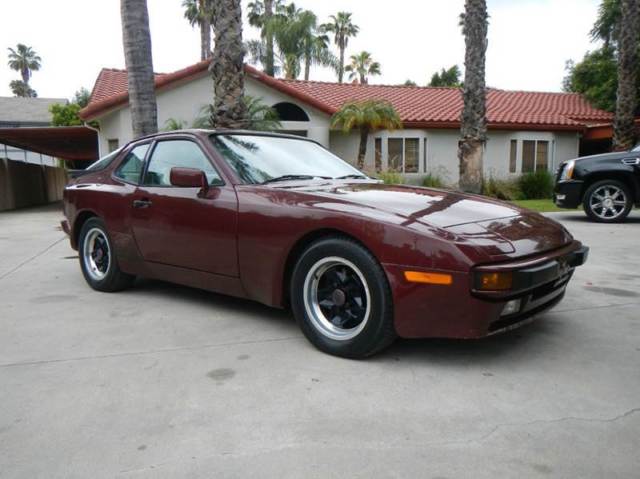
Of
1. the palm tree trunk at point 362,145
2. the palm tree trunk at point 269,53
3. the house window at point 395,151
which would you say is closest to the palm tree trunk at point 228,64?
the palm tree trunk at point 362,145

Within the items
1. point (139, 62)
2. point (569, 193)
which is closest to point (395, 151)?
point (569, 193)

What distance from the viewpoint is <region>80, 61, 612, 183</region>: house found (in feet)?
54.0

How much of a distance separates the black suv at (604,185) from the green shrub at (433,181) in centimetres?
881

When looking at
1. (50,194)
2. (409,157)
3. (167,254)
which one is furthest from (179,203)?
(50,194)

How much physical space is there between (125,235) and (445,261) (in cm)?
288

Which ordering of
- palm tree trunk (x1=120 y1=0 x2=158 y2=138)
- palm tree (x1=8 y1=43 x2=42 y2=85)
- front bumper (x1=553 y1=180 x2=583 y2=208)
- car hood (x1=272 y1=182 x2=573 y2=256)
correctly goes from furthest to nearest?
palm tree (x1=8 y1=43 x2=42 y2=85) < front bumper (x1=553 y1=180 x2=583 y2=208) < palm tree trunk (x1=120 y1=0 x2=158 y2=138) < car hood (x1=272 y1=182 x2=573 y2=256)

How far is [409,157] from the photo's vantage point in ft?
63.2

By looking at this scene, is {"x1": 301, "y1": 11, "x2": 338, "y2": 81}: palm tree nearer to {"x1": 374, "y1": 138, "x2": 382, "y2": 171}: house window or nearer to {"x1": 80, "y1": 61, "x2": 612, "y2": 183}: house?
{"x1": 80, "y1": 61, "x2": 612, "y2": 183}: house

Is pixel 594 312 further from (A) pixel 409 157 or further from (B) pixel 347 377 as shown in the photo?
(A) pixel 409 157

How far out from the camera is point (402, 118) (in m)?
18.7

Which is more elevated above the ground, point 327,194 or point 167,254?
point 327,194

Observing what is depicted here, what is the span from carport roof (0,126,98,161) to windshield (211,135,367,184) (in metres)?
15.4

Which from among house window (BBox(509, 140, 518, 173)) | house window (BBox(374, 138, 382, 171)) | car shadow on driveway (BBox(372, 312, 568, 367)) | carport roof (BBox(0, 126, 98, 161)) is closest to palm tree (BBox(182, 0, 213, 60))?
carport roof (BBox(0, 126, 98, 161))

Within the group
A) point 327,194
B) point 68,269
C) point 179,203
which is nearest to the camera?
point 327,194
